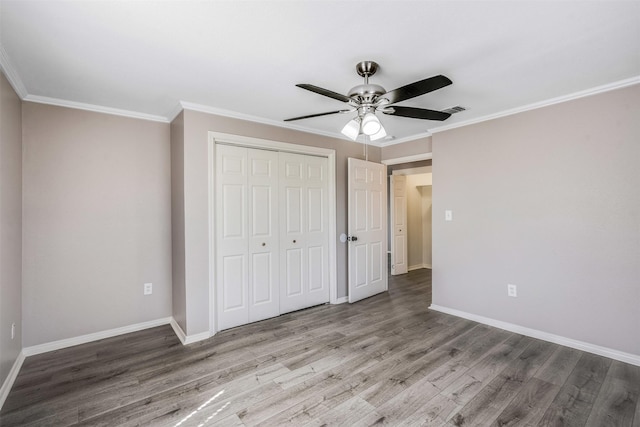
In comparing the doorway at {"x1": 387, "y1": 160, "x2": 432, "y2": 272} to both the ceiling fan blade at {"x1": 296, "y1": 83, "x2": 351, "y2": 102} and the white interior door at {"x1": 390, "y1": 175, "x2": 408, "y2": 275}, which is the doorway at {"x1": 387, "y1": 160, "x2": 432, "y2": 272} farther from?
the ceiling fan blade at {"x1": 296, "y1": 83, "x2": 351, "y2": 102}

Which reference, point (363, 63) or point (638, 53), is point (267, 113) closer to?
point (363, 63)

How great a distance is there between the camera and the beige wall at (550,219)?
2520 millimetres

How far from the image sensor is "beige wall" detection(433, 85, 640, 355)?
8.27 ft

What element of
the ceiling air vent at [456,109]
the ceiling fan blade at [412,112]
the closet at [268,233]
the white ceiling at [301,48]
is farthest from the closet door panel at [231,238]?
the ceiling air vent at [456,109]

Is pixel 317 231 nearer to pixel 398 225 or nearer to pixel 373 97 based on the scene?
pixel 373 97

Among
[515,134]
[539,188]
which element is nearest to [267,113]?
[515,134]

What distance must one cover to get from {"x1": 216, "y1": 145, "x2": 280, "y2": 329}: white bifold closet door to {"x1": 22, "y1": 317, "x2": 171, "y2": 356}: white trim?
844 millimetres

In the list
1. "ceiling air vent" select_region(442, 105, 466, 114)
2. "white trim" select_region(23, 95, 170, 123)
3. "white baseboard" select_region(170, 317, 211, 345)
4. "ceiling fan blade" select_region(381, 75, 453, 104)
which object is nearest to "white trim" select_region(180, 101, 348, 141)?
"white trim" select_region(23, 95, 170, 123)

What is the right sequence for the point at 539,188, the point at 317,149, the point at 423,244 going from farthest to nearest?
1. the point at 423,244
2. the point at 317,149
3. the point at 539,188

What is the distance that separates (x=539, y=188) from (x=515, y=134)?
635mm

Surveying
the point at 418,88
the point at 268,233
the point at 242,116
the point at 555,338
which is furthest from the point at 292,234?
the point at 555,338

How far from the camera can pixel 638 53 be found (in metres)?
2.03

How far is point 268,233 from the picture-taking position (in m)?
3.52

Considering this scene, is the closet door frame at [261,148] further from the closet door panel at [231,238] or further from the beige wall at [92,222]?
the beige wall at [92,222]
